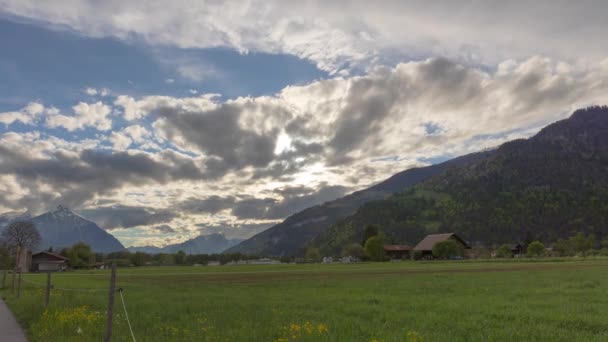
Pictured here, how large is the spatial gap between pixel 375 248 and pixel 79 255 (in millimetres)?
124548

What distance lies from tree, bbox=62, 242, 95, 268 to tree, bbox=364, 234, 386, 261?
391 ft

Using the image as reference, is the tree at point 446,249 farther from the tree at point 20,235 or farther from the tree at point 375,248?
the tree at point 20,235

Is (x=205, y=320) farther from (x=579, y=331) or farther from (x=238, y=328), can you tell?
(x=579, y=331)

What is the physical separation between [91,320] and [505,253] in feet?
651

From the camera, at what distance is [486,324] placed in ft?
62.2

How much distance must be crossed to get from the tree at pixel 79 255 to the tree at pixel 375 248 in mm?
119227

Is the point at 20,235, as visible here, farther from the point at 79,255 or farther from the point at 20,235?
the point at 79,255

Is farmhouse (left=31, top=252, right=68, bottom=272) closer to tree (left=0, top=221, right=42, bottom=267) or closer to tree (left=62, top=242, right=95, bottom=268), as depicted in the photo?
tree (left=62, top=242, right=95, bottom=268)

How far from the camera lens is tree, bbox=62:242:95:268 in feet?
557

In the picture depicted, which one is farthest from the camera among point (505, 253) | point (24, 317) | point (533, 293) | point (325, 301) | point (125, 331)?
point (505, 253)

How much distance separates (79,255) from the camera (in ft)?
573

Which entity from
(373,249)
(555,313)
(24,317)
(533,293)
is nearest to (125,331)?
(24,317)

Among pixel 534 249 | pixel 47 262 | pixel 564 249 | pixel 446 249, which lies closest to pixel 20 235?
pixel 47 262

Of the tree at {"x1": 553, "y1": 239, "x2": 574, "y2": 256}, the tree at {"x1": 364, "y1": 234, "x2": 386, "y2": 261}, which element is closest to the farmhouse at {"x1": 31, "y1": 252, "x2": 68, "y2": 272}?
the tree at {"x1": 364, "y1": 234, "x2": 386, "y2": 261}
